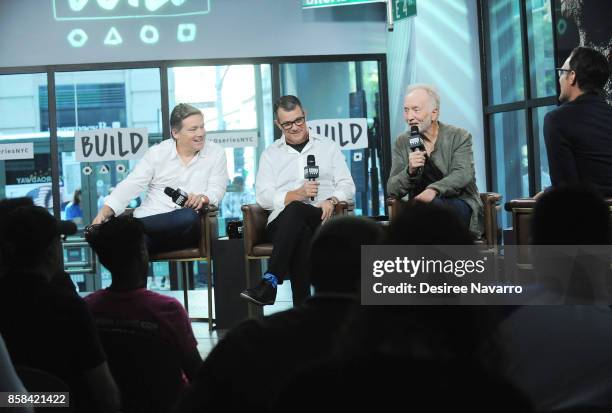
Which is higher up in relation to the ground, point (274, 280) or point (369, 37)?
point (369, 37)

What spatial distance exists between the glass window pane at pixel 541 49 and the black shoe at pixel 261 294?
9.89ft

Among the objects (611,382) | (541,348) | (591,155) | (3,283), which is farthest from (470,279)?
(591,155)

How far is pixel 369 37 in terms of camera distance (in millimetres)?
8359

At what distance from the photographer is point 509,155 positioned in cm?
708

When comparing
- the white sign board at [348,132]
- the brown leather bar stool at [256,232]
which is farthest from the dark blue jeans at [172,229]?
the white sign board at [348,132]

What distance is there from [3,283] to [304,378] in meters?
1.12

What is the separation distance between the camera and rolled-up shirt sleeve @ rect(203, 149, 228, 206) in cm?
506

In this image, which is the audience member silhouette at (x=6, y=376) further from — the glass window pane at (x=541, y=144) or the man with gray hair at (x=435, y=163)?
the glass window pane at (x=541, y=144)

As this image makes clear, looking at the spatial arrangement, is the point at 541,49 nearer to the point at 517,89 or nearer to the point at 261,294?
the point at 517,89

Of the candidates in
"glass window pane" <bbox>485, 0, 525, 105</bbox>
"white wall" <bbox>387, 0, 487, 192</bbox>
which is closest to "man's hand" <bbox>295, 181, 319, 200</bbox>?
"glass window pane" <bbox>485, 0, 525, 105</bbox>

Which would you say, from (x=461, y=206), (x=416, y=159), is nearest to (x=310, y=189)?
(x=416, y=159)

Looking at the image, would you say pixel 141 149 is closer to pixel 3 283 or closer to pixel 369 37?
pixel 369 37

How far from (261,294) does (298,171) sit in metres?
0.98

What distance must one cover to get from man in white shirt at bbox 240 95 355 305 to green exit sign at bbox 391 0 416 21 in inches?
88.7
